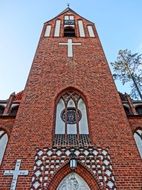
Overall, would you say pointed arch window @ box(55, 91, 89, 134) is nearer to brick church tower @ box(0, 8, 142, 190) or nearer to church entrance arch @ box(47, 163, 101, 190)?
brick church tower @ box(0, 8, 142, 190)

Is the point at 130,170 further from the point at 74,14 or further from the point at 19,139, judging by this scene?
the point at 74,14

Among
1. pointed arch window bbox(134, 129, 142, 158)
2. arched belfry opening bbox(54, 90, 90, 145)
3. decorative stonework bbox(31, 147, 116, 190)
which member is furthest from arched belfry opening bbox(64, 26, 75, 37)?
decorative stonework bbox(31, 147, 116, 190)

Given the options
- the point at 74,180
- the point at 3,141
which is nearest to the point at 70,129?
the point at 74,180

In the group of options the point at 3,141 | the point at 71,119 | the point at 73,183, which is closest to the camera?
the point at 73,183

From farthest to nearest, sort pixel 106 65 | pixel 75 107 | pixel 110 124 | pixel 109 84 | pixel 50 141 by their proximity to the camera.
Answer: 1. pixel 106 65
2. pixel 109 84
3. pixel 75 107
4. pixel 110 124
5. pixel 50 141

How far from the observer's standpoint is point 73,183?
Answer: 587 centimetres

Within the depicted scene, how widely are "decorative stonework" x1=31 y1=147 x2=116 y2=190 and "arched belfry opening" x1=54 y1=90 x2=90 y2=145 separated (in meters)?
0.49

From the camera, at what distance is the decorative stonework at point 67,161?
5.80 meters

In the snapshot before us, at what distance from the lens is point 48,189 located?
5.63m

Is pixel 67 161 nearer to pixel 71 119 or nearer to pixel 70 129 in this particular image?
pixel 70 129

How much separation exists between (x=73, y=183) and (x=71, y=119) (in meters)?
2.47

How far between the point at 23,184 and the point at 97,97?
13.1ft

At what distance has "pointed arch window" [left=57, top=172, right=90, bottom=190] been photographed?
577cm

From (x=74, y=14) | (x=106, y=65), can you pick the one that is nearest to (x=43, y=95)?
(x=106, y=65)
